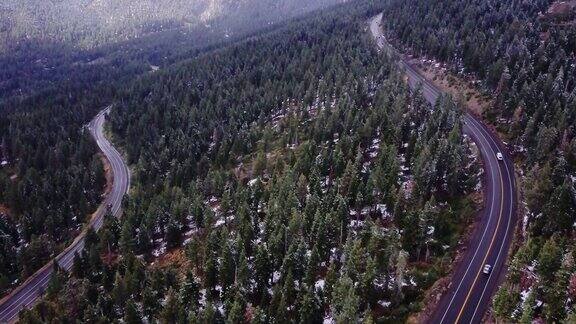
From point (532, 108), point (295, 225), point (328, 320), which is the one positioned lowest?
point (328, 320)

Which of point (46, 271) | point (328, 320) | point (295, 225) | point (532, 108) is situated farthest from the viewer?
point (532, 108)

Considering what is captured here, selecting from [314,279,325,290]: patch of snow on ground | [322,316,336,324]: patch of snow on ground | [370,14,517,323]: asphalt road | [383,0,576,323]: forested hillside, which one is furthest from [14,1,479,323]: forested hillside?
[383,0,576,323]: forested hillside

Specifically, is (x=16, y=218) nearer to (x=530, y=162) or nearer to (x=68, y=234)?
(x=68, y=234)

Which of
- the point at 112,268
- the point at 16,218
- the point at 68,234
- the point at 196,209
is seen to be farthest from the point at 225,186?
the point at 16,218

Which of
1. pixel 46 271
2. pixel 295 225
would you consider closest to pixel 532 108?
pixel 295 225

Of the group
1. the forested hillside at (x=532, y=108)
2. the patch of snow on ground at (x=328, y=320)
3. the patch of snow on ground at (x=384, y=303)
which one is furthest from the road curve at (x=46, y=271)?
the forested hillside at (x=532, y=108)

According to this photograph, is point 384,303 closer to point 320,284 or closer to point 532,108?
point 320,284
